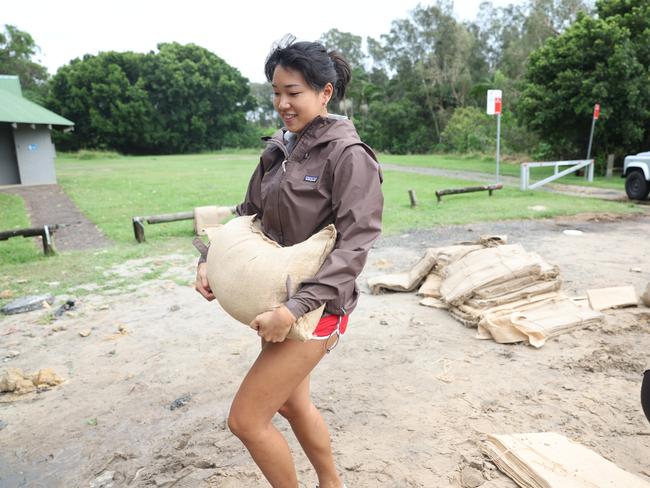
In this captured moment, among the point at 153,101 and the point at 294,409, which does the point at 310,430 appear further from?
the point at 153,101

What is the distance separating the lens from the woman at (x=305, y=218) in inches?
67.9

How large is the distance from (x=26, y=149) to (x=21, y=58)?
38.7 metres

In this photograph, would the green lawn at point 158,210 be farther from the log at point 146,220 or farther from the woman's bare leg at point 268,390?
Result: the woman's bare leg at point 268,390

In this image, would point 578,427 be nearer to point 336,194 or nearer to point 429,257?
point 336,194

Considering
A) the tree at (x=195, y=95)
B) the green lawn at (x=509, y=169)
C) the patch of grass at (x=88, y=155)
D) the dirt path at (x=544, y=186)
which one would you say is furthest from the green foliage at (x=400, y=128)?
the patch of grass at (x=88, y=155)

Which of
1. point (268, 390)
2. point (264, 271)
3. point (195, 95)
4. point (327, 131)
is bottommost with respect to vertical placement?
point (268, 390)

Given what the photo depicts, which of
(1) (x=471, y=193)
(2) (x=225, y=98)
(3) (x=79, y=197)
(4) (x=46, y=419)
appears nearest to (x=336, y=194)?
(4) (x=46, y=419)

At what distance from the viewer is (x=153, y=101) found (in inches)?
1743

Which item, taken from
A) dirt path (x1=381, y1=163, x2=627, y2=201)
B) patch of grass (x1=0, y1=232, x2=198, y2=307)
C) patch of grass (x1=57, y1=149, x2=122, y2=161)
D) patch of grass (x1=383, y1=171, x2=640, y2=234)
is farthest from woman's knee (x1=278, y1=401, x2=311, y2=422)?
patch of grass (x1=57, y1=149, x2=122, y2=161)

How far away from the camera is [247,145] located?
47344 millimetres

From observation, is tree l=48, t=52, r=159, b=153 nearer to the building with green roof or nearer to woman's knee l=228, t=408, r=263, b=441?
the building with green roof

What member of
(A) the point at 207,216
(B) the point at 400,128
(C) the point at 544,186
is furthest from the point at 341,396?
(B) the point at 400,128

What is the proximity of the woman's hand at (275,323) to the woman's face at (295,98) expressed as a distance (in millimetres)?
718

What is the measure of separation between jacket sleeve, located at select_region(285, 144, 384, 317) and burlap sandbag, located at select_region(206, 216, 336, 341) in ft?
0.13
